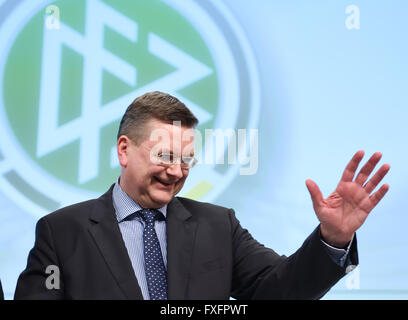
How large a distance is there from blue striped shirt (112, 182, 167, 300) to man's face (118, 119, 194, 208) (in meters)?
0.04

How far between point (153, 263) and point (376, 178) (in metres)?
0.71

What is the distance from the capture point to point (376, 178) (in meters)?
1.58

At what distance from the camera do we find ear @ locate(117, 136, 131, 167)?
6.27ft

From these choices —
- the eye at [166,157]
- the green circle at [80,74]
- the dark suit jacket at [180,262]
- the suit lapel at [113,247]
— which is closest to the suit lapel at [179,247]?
the dark suit jacket at [180,262]

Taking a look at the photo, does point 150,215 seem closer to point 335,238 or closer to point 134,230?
point 134,230

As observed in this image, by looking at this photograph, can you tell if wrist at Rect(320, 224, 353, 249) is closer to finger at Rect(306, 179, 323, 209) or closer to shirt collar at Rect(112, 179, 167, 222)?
finger at Rect(306, 179, 323, 209)

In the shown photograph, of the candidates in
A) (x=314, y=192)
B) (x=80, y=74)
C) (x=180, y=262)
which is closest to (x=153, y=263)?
(x=180, y=262)

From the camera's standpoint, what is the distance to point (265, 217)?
271 centimetres

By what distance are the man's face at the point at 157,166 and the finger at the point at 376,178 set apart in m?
0.55

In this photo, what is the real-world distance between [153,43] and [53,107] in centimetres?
56

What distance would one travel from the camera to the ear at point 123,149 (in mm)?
1910

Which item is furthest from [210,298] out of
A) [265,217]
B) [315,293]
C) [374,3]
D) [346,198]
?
[374,3]

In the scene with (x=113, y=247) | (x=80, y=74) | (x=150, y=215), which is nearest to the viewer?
(x=113, y=247)
